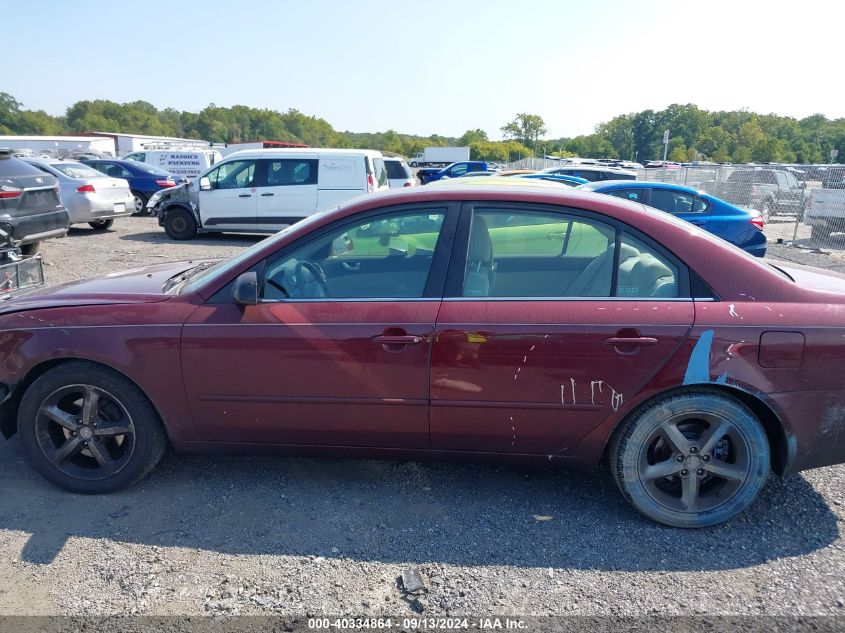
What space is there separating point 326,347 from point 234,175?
1094 cm

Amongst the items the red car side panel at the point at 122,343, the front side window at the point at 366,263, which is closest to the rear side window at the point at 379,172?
the front side window at the point at 366,263

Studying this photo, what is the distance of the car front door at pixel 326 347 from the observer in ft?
9.62

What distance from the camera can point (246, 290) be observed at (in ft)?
9.70

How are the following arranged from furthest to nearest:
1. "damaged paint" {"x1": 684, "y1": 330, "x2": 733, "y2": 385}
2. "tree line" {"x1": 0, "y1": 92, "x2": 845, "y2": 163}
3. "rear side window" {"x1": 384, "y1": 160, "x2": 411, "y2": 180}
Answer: "tree line" {"x1": 0, "y1": 92, "x2": 845, "y2": 163} → "rear side window" {"x1": 384, "y1": 160, "x2": 411, "y2": 180} → "damaged paint" {"x1": 684, "y1": 330, "x2": 733, "y2": 385}

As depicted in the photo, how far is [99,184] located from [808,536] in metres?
14.3

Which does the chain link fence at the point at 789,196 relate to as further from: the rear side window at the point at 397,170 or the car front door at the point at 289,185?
the car front door at the point at 289,185

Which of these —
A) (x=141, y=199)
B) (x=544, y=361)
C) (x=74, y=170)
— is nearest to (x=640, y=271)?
(x=544, y=361)

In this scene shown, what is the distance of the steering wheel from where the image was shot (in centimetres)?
312

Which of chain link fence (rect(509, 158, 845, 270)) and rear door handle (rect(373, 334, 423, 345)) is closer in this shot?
rear door handle (rect(373, 334, 423, 345))

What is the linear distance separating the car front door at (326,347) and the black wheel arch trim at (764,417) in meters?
1.00

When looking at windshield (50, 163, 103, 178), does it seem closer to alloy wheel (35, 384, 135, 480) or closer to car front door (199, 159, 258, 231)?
car front door (199, 159, 258, 231)

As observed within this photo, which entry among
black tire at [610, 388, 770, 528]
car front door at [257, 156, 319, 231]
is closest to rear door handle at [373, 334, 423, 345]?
black tire at [610, 388, 770, 528]

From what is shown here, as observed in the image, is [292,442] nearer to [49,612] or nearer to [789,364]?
[49,612]

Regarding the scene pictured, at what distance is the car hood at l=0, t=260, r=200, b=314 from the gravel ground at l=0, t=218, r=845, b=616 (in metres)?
1.00
